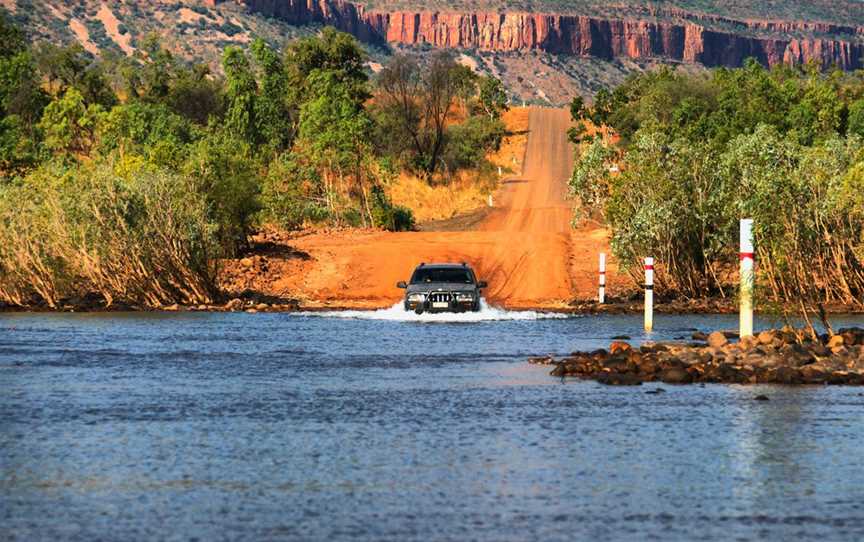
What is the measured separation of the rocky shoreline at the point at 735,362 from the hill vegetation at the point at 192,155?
2378 centimetres

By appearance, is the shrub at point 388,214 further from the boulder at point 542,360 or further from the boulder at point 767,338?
the boulder at point 767,338

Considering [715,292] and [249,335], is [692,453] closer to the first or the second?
[249,335]

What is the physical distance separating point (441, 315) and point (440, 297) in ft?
3.16

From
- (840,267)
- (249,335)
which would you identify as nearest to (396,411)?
(249,335)

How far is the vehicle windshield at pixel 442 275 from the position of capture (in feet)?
150

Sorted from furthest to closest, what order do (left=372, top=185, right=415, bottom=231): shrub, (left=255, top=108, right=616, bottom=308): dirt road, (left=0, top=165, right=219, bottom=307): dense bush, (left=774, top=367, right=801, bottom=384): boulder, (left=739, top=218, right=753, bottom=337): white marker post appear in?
(left=372, top=185, right=415, bottom=231): shrub < (left=255, top=108, right=616, bottom=308): dirt road < (left=0, top=165, right=219, bottom=307): dense bush < (left=739, top=218, right=753, bottom=337): white marker post < (left=774, top=367, right=801, bottom=384): boulder

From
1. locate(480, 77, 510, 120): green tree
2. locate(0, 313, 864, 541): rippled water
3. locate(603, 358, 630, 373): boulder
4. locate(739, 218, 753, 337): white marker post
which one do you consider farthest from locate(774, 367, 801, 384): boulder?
locate(480, 77, 510, 120): green tree

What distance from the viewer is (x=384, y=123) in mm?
105750

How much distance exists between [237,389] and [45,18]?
18135 centimetres

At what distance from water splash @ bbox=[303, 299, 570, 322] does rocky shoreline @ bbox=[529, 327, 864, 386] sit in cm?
1320

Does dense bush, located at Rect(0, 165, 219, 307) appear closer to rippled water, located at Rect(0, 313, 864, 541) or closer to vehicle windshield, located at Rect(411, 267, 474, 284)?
vehicle windshield, located at Rect(411, 267, 474, 284)

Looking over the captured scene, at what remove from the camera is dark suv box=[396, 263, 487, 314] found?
4503 centimetres

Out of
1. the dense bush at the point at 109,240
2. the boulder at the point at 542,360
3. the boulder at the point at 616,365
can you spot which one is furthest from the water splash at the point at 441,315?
the boulder at the point at 616,365

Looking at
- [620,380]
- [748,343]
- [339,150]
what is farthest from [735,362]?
[339,150]
